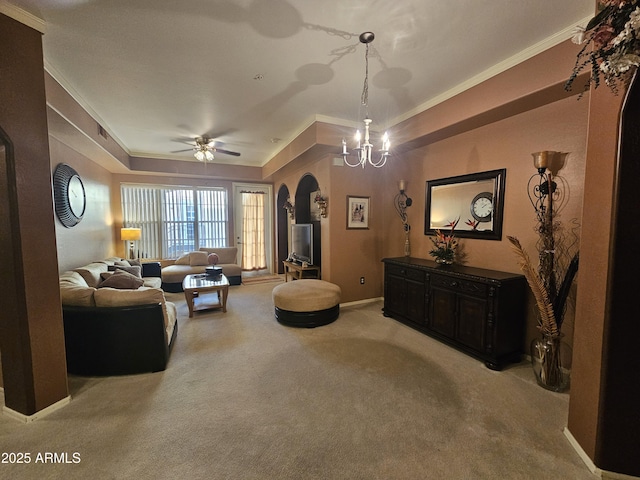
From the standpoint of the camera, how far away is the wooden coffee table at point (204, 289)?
13.1 feet

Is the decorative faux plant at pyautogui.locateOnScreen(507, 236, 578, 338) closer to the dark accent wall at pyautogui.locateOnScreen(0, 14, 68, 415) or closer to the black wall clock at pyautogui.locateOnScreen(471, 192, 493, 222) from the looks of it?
the black wall clock at pyautogui.locateOnScreen(471, 192, 493, 222)

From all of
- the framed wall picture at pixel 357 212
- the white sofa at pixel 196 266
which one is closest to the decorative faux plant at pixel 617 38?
the framed wall picture at pixel 357 212

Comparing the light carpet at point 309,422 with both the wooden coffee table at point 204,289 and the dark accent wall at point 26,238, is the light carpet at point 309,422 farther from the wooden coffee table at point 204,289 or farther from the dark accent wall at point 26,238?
the wooden coffee table at point 204,289

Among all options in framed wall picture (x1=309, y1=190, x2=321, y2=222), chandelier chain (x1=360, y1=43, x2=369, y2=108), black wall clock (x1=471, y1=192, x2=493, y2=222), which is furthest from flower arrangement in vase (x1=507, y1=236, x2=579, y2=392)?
framed wall picture (x1=309, y1=190, x2=321, y2=222)

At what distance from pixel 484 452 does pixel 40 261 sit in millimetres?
3365

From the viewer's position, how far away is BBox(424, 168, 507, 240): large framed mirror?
9.89ft

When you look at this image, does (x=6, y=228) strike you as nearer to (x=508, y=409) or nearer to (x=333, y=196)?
(x=333, y=196)

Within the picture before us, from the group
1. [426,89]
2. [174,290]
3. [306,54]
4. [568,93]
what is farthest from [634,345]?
[174,290]

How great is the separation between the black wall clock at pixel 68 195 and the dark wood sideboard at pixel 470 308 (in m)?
4.89

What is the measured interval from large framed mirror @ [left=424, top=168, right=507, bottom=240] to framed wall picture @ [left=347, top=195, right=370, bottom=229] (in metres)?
1.05

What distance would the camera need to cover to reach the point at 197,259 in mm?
6102

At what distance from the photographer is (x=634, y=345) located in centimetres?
144

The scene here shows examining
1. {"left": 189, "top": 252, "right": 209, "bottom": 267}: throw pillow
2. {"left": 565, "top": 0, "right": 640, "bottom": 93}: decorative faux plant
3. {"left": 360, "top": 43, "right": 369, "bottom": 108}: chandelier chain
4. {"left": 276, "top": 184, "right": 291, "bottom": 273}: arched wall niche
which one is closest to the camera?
{"left": 565, "top": 0, "right": 640, "bottom": 93}: decorative faux plant

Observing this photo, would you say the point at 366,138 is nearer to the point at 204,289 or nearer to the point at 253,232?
the point at 204,289
